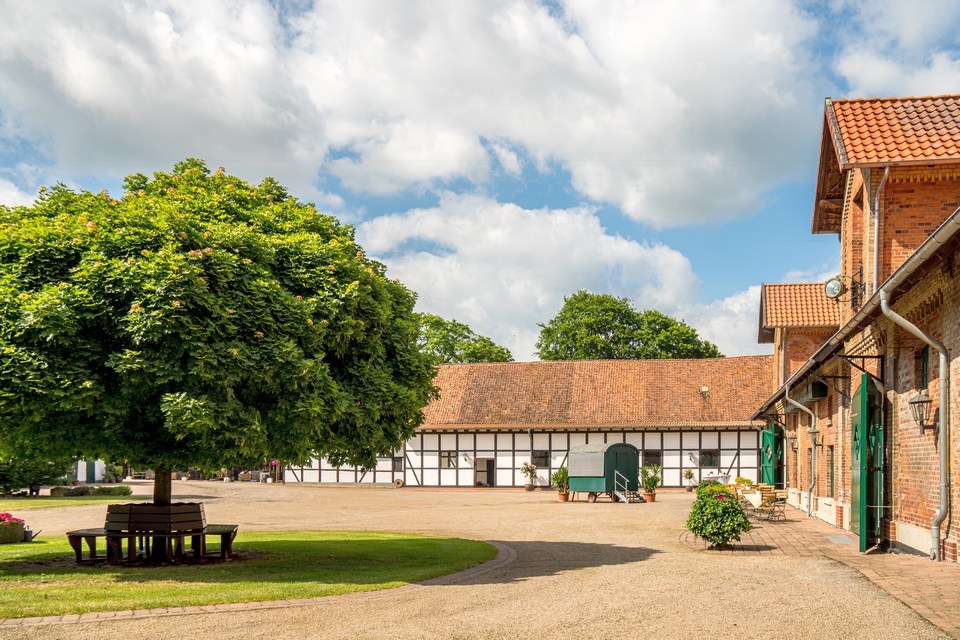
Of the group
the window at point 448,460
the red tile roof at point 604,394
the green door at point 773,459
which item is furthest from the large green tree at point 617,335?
the green door at point 773,459

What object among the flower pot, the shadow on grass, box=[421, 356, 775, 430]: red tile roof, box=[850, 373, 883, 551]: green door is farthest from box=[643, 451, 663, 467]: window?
the flower pot

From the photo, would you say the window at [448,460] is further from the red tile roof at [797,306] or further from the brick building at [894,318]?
the brick building at [894,318]

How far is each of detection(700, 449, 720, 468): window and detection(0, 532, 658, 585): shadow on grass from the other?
26.5 meters

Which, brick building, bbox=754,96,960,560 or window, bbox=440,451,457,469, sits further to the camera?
window, bbox=440,451,457,469

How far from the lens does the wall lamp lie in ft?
39.8

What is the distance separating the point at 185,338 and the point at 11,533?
29.5ft

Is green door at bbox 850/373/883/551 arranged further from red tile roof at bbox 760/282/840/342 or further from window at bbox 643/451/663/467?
window at bbox 643/451/663/467

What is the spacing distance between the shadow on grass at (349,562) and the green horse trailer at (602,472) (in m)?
15.5

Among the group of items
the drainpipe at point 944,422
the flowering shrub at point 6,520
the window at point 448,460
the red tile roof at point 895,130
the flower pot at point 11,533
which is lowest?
the window at point 448,460

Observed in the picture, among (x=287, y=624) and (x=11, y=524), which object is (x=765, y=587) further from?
(x=11, y=524)

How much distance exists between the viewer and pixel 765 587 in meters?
10.6

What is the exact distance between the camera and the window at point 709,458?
41.8 m

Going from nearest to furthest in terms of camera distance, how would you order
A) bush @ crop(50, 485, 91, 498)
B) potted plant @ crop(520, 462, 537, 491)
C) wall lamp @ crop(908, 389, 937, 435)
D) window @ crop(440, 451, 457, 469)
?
wall lamp @ crop(908, 389, 937, 435) < bush @ crop(50, 485, 91, 498) < potted plant @ crop(520, 462, 537, 491) < window @ crop(440, 451, 457, 469)

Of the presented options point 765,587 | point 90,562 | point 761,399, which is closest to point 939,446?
point 765,587
